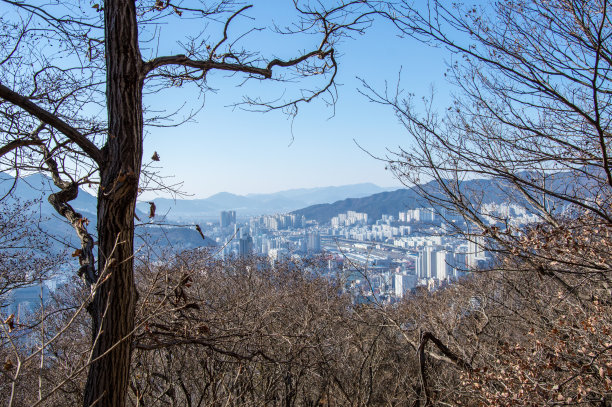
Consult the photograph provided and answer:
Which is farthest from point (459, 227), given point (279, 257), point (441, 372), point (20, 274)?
point (279, 257)

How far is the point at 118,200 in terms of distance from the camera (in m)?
2.48

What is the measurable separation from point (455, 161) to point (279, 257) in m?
12.1

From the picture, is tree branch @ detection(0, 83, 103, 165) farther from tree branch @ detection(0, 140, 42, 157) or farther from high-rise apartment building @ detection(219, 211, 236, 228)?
high-rise apartment building @ detection(219, 211, 236, 228)

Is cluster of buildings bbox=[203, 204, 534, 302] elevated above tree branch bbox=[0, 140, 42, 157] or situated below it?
below

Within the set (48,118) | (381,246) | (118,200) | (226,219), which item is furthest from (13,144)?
(226,219)

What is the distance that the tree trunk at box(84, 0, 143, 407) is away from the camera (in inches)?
96.7

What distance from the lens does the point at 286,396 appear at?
4.86 meters

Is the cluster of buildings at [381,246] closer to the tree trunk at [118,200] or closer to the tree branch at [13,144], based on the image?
the tree trunk at [118,200]

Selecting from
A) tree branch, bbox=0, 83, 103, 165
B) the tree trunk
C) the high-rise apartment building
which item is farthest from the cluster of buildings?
tree branch, bbox=0, 83, 103, 165

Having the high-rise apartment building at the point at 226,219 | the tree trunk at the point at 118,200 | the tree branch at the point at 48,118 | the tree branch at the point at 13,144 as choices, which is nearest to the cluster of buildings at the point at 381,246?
the high-rise apartment building at the point at 226,219

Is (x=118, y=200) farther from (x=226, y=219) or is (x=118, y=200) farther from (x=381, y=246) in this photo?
(x=226, y=219)

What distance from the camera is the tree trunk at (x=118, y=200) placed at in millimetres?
2457

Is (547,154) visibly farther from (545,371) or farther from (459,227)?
(545,371)

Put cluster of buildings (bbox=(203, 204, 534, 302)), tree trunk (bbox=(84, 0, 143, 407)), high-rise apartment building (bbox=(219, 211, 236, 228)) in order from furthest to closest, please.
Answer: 1. high-rise apartment building (bbox=(219, 211, 236, 228))
2. cluster of buildings (bbox=(203, 204, 534, 302))
3. tree trunk (bbox=(84, 0, 143, 407))
